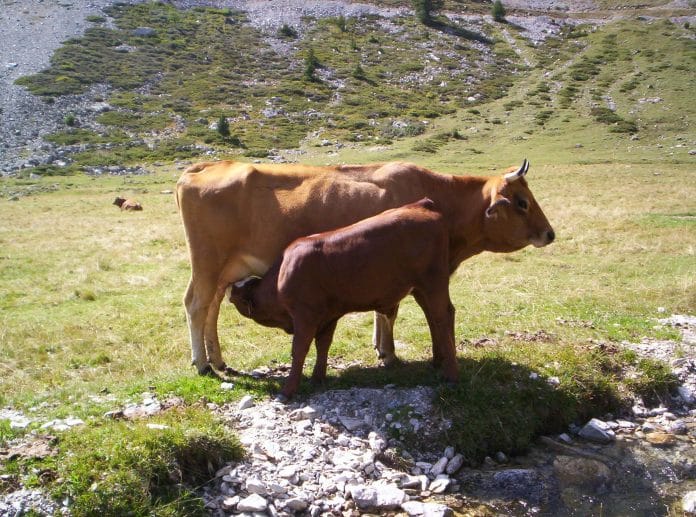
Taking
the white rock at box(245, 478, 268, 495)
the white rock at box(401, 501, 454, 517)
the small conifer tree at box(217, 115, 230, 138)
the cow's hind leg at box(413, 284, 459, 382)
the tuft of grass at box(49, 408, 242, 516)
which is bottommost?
the small conifer tree at box(217, 115, 230, 138)

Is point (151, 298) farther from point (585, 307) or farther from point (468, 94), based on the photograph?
point (468, 94)

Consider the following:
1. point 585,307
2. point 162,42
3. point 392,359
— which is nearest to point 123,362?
point 392,359

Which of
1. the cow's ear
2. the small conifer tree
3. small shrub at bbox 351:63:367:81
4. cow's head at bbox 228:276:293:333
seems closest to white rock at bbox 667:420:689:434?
the cow's ear

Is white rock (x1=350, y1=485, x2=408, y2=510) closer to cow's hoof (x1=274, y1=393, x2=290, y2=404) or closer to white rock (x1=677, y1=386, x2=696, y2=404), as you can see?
cow's hoof (x1=274, y1=393, x2=290, y2=404)

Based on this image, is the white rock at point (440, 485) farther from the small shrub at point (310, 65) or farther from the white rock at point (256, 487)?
the small shrub at point (310, 65)

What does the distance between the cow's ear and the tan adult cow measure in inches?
0.7

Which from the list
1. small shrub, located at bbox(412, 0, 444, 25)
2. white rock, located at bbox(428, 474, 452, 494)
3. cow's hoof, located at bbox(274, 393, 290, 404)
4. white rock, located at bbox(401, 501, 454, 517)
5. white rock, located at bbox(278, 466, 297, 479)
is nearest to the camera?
white rock, located at bbox(401, 501, 454, 517)

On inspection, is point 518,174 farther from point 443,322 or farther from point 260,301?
point 260,301

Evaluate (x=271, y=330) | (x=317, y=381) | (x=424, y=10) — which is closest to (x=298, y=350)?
(x=317, y=381)

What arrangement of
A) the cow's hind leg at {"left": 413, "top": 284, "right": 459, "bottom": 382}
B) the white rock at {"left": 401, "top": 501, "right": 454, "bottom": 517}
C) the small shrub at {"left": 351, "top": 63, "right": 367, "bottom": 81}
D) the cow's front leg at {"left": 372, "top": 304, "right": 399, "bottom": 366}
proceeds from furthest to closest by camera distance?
1. the small shrub at {"left": 351, "top": 63, "right": 367, "bottom": 81}
2. the cow's front leg at {"left": 372, "top": 304, "right": 399, "bottom": 366}
3. the cow's hind leg at {"left": 413, "top": 284, "right": 459, "bottom": 382}
4. the white rock at {"left": 401, "top": 501, "right": 454, "bottom": 517}

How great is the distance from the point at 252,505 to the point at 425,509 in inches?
70.1

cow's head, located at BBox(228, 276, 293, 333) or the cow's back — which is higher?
the cow's back

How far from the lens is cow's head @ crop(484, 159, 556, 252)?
9938 mm

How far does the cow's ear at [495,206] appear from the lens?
31.5 feet
